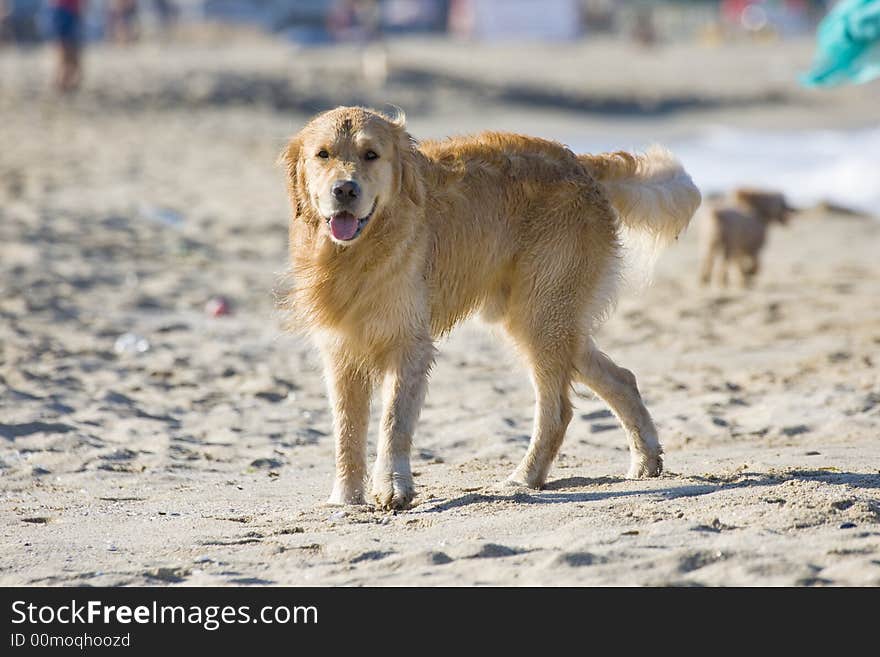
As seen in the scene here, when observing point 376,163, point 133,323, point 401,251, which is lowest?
point 133,323

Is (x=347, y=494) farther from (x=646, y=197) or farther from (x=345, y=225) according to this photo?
(x=646, y=197)

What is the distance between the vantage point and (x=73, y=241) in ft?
38.6

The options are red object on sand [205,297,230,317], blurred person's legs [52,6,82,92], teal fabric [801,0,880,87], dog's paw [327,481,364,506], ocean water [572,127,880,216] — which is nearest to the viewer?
dog's paw [327,481,364,506]

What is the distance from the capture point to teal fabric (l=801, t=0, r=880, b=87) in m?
10.1

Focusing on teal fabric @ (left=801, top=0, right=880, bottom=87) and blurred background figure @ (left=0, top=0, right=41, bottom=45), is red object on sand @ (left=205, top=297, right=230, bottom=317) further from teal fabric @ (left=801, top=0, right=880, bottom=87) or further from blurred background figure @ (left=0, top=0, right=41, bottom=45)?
blurred background figure @ (left=0, top=0, right=41, bottom=45)

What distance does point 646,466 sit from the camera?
19.7 feet

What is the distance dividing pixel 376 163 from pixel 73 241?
7.03 m

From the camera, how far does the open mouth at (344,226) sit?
5.34 metres

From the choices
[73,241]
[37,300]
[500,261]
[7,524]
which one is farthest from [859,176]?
[7,524]

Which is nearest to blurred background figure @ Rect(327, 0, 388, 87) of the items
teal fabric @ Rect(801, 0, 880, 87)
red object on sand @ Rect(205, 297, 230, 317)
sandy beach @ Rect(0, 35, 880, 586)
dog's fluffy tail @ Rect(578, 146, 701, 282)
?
sandy beach @ Rect(0, 35, 880, 586)

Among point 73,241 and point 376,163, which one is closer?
point 376,163

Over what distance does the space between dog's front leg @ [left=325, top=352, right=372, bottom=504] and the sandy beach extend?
8.5 inches

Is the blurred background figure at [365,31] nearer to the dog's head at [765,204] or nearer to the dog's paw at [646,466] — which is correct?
the dog's head at [765,204]
